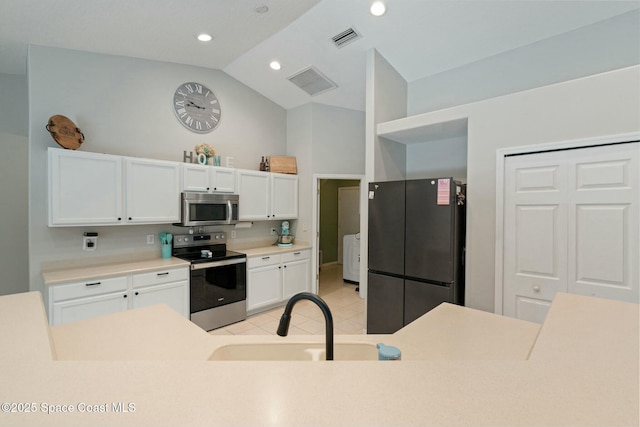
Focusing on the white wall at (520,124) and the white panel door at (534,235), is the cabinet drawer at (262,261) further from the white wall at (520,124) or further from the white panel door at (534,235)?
the white panel door at (534,235)

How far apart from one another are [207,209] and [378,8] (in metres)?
2.96

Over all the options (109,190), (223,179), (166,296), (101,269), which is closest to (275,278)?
(166,296)

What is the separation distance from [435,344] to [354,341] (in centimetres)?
39

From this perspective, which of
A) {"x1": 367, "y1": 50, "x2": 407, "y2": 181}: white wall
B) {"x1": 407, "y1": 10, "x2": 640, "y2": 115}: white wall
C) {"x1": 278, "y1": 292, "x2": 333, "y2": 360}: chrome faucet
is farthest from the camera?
{"x1": 367, "y1": 50, "x2": 407, "y2": 181}: white wall

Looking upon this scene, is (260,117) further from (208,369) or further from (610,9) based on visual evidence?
(208,369)

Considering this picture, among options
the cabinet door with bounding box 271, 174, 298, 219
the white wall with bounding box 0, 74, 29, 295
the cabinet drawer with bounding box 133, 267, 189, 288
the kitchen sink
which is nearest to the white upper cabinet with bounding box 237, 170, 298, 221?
the cabinet door with bounding box 271, 174, 298, 219

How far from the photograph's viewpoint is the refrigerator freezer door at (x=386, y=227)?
2914 millimetres

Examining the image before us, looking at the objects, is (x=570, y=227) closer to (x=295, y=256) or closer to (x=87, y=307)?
(x=295, y=256)

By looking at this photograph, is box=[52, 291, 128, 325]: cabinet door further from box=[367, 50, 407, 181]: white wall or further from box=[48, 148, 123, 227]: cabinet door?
box=[367, 50, 407, 181]: white wall

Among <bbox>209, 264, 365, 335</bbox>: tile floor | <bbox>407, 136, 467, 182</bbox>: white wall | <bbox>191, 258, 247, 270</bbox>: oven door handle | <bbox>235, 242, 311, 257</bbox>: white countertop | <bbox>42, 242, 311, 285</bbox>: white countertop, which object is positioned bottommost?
<bbox>209, 264, 365, 335</bbox>: tile floor

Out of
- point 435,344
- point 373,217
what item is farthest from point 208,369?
point 373,217

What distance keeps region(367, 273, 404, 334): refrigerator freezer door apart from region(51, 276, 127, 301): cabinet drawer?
2589 mm

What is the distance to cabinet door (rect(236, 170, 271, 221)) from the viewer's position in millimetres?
4137

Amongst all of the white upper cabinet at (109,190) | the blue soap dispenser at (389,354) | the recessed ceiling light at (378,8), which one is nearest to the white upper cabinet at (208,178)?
the white upper cabinet at (109,190)
